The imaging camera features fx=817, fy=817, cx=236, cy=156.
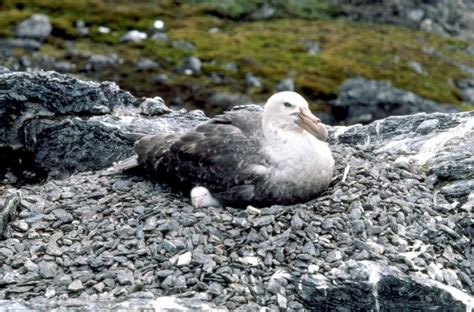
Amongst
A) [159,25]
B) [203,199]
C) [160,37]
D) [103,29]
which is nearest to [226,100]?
[160,37]

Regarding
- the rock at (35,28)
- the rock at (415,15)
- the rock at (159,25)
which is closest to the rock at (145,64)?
the rock at (35,28)

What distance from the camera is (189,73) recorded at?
65125 mm

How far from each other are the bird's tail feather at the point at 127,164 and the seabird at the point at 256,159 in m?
0.81

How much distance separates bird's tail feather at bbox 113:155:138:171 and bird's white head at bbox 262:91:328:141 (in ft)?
9.87

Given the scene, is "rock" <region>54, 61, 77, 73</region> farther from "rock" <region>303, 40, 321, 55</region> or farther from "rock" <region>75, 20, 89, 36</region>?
"rock" <region>303, 40, 321, 55</region>

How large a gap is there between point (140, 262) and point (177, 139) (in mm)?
3690

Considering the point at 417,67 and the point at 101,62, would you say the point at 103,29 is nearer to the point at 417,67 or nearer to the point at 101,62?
the point at 101,62

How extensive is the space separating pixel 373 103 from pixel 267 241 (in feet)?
160

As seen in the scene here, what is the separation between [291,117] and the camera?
14.6 m

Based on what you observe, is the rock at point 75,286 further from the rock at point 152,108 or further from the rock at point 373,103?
the rock at point 373,103

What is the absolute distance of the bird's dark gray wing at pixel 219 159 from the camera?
14.3m

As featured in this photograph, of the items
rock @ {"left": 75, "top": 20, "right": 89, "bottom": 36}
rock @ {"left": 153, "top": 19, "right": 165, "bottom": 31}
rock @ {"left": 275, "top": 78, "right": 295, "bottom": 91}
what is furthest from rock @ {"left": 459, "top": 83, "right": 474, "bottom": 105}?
rock @ {"left": 75, "top": 20, "right": 89, "bottom": 36}

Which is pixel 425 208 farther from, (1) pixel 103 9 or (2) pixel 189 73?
(1) pixel 103 9

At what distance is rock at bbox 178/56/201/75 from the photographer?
65.6 meters
